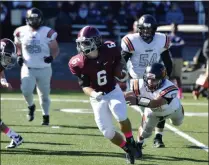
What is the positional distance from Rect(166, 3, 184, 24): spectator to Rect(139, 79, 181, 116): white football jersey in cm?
1338

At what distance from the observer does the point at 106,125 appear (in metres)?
7.36

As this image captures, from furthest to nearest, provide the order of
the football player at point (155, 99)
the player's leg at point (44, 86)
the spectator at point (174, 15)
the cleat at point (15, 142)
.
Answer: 1. the spectator at point (174, 15)
2. the player's leg at point (44, 86)
3. the cleat at point (15, 142)
4. the football player at point (155, 99)

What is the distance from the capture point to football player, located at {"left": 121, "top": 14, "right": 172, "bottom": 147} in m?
8.51

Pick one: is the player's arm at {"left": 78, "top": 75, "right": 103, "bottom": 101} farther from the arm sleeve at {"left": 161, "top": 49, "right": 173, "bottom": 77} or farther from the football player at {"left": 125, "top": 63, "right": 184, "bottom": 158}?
the arm sleeve at {"left": 161, "top": 49, "right": 173, "bottom": 77}

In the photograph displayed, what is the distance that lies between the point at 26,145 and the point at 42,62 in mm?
2110

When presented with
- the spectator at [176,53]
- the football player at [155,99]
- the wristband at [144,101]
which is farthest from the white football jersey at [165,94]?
the spectator at [176,53]

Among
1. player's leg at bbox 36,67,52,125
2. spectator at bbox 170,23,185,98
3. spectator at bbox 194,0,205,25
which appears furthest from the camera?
spectator at bbox 194,0,205,25

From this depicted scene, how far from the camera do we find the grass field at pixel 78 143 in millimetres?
7496

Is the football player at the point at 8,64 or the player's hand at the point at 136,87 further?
the football player at the point at 8,64

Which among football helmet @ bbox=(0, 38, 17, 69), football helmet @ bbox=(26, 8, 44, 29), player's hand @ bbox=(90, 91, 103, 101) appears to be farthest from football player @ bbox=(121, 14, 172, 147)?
football helmet @ bbox=(26, 8, 44, 29)

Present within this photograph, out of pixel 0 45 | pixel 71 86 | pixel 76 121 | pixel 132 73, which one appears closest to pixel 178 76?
pixel 71 86

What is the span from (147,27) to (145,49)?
1.01ft

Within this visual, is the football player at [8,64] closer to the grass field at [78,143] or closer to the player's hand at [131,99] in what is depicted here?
the grass field at [78,143]

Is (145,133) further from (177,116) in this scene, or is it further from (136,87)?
(136,87)
